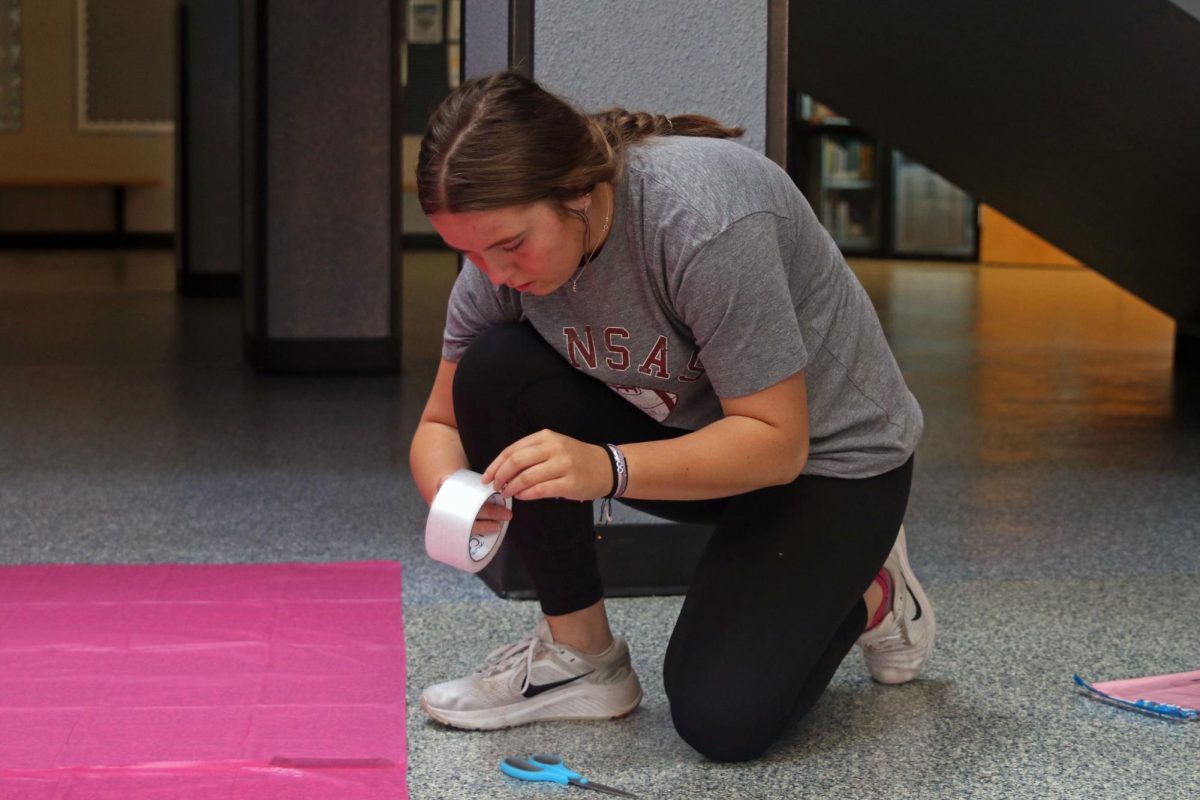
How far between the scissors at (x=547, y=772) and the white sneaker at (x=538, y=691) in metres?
0.12

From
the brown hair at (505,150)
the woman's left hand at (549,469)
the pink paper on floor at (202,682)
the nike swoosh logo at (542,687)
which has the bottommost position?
the pink paper on floor at (202,682)

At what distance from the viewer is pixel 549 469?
124 centimetres

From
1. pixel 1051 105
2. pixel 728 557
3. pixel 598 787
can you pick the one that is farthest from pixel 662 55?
pixel 1051 105

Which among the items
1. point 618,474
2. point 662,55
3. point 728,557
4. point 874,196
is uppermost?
point 662,55

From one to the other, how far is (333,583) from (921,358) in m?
3.22

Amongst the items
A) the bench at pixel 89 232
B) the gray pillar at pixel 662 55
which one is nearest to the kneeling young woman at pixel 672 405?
the gray pillar at pixel 662 55

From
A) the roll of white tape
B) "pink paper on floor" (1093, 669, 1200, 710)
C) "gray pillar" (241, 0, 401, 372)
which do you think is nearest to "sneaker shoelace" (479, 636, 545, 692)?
the roll of white tape

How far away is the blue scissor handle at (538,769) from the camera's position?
4.64 feet

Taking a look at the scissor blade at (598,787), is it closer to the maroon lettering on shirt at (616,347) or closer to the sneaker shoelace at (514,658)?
the sneaker shoelace at (514,658)

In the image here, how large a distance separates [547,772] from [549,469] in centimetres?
34

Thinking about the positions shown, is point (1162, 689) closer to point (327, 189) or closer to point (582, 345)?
point (582, 345)

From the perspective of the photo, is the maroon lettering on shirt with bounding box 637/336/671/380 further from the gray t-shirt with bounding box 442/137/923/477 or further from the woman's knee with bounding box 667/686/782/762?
the woman's knee with bounding box 667/686/782/762

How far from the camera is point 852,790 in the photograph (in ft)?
4.65

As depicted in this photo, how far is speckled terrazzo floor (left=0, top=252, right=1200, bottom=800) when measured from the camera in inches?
58.8
